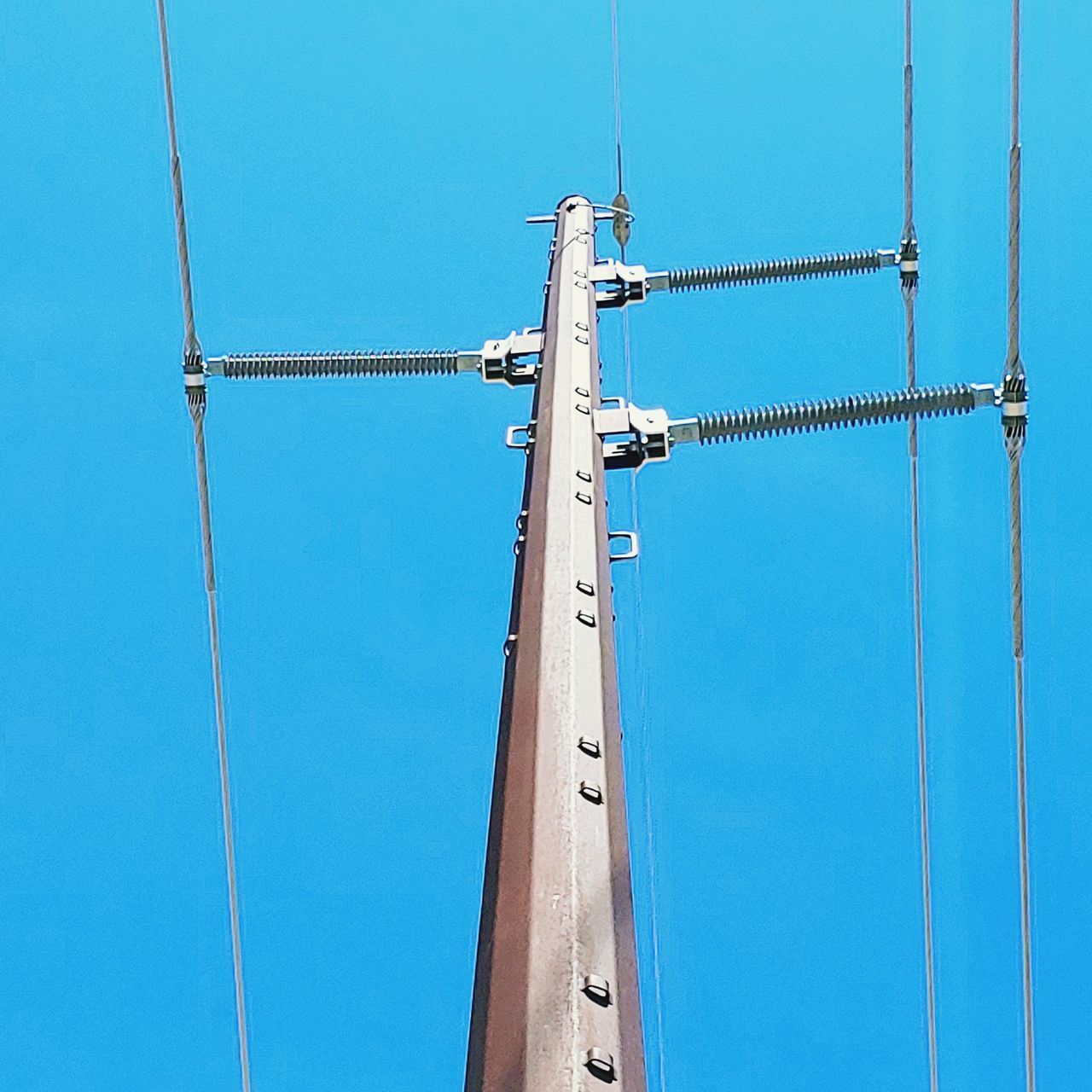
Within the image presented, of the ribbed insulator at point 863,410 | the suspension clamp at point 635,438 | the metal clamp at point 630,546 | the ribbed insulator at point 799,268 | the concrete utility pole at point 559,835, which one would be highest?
the ribbed insulator at point 799,268

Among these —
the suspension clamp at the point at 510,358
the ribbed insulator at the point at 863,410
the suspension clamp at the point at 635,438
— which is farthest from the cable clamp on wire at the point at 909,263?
the suspension clamp at the point at 635,438

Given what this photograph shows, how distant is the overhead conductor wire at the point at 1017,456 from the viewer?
2.46 m

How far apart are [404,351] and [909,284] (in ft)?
4.64

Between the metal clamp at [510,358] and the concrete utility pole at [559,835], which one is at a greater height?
the metal clamp at [510,358]

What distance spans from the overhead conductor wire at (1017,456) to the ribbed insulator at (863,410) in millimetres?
441

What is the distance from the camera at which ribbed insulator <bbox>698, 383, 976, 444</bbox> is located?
3148mm

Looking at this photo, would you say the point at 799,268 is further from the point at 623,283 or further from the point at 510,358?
the point at 510,358

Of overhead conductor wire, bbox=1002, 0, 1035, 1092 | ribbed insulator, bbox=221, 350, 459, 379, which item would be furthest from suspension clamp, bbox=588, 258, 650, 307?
overhead conductor wire, bbox=1002, 0, 1035, 1092

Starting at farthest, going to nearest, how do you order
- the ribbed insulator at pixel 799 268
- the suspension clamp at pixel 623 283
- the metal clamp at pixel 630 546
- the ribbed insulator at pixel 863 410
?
the ribbed insulator at pixel 799 268 < the suspension clamp at pixel 623 283 < the ribbed insulator at pixel 863 410 < the metal clamp at pixel 630 546

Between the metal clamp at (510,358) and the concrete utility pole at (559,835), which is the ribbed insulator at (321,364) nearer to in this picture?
the metal clamp at (510,358)

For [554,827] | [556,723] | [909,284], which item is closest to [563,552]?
[556,723]

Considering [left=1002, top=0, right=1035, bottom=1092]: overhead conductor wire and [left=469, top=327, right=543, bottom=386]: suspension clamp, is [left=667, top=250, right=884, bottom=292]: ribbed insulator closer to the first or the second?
[left=469, top=327, right=543, bottom=386]: suspension clamp

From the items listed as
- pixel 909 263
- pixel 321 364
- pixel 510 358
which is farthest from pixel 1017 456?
pixel 321 364

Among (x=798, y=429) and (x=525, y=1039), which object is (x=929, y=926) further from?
(x=525, y=1039)
